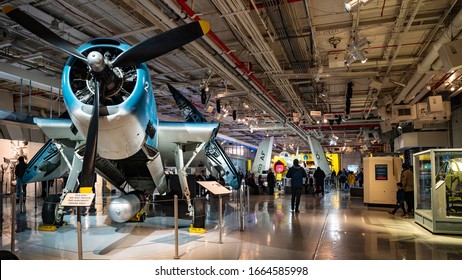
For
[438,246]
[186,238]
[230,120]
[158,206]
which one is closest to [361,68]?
[438,246]

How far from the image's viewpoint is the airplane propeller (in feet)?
15.3

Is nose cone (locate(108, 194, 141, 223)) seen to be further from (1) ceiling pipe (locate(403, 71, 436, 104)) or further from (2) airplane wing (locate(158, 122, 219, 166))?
(1) ceiling pipe (locate(403, 71, 436, 104))

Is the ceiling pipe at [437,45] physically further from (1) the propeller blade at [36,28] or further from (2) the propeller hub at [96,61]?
(1) the propeller blade at [36,28]

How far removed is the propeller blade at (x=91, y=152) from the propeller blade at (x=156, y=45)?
577mm

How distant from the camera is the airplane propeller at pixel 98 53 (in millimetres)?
4672

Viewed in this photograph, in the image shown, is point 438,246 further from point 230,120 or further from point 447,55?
point 230,120

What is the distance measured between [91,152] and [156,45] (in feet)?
6.20

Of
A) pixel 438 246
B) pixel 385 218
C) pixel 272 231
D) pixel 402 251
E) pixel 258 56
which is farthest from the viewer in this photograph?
pixel 385 218

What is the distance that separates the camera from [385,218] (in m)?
8.77

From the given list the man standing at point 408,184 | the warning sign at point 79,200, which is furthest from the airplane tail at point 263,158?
the warning sign at point 79,200

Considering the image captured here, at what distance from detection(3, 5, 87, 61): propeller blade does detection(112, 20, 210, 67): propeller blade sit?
612 mm

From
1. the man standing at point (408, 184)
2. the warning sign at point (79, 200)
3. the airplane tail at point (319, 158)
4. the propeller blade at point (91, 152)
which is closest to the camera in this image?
A: the warning sign at point (79, 200)

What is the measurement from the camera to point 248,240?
6.00 metres
